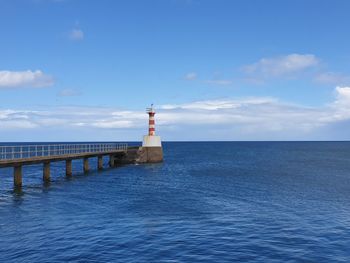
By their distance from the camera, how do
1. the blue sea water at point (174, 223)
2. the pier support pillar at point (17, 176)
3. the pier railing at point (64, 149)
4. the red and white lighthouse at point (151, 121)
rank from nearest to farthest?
the blue sea water at point (174, 223) → the pier railing at point (64, 149) → the pier support pillar at point (17, 176) → the red and white lighthouse at point (151, 121)

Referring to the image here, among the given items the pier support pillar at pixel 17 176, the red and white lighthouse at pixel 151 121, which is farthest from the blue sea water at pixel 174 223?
the red and white lighthouse at pixel 151 121

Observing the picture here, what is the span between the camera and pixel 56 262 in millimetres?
14266

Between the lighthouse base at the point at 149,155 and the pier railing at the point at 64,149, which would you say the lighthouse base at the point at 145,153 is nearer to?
the lighthouse base at the point at 149,155

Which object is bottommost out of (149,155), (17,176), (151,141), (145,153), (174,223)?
(174,223)

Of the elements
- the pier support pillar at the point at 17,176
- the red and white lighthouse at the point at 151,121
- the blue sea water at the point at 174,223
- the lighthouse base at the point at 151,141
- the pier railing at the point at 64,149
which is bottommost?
the blue sea water at the point at 174,223

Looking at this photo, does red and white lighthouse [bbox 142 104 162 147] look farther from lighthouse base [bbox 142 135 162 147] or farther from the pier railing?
the pier railing

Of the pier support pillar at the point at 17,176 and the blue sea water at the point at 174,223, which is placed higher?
the pier support pillar at the point at 17,176

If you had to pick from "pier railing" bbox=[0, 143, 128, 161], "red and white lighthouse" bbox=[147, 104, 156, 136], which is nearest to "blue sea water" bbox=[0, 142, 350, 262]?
"pier railing" bbox=[0, 143, 128, 161]

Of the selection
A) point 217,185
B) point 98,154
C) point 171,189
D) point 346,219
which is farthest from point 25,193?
point 346,219

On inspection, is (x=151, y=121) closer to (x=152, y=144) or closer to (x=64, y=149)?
(x=152, y=144)

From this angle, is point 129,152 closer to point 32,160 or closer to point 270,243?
point 32,160

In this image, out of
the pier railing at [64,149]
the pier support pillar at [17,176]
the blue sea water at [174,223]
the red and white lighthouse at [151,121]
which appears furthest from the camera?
the red and white lighthouse at [151,121]

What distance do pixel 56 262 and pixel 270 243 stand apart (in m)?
8.75

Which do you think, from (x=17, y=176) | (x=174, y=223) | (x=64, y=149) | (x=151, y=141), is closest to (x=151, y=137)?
(x=151, y=141)
